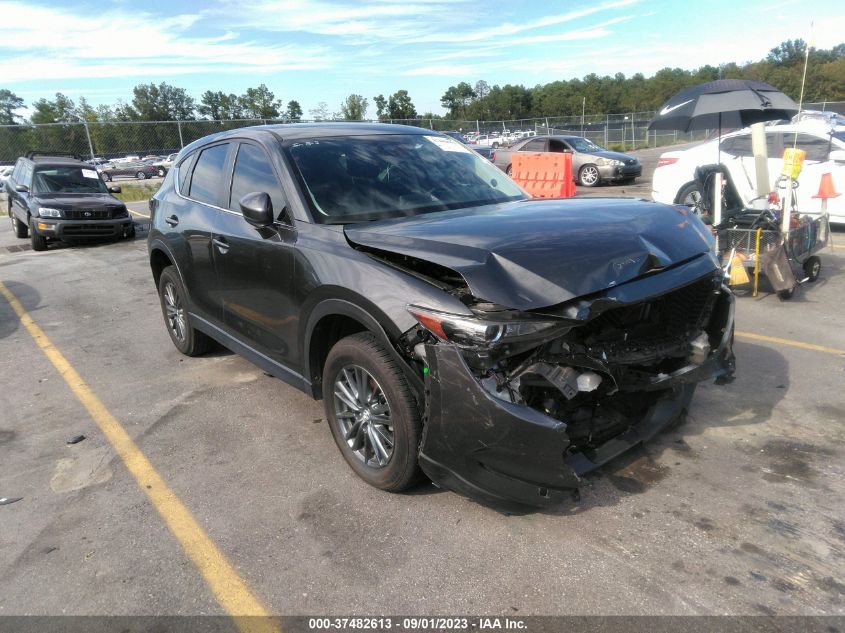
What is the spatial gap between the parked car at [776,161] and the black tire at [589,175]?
321 inches

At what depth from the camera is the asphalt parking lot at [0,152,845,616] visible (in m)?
2.58

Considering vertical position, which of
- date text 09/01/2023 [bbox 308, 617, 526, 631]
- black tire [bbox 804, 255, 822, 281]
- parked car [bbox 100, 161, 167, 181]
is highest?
parked car [bbox 100, 161, 167, 181]

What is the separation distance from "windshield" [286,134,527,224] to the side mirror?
0.26m

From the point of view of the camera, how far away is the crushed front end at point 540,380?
255cm

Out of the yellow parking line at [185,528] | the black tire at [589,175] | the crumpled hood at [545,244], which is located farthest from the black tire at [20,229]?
the black tire at [589,175]

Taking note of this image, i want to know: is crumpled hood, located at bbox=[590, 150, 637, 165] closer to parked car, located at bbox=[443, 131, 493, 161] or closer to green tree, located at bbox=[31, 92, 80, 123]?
parked car, located at bbox=[443, 131, 493, 161]

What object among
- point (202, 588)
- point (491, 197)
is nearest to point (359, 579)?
point (202, 588)

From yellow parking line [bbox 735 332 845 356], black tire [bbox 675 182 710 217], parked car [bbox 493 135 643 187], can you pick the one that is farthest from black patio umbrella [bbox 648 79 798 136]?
parked car [bbox 493 135 643 187]

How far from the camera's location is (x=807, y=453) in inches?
138

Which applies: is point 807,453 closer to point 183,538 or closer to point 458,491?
point 458,491

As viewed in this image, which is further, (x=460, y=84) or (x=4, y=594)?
(x=460, y=84)

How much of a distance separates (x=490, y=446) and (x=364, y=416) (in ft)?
2.98

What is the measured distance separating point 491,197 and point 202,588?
2859 millimetres

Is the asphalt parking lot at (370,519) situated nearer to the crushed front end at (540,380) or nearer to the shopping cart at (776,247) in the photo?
the crushed front end at (540,380)
